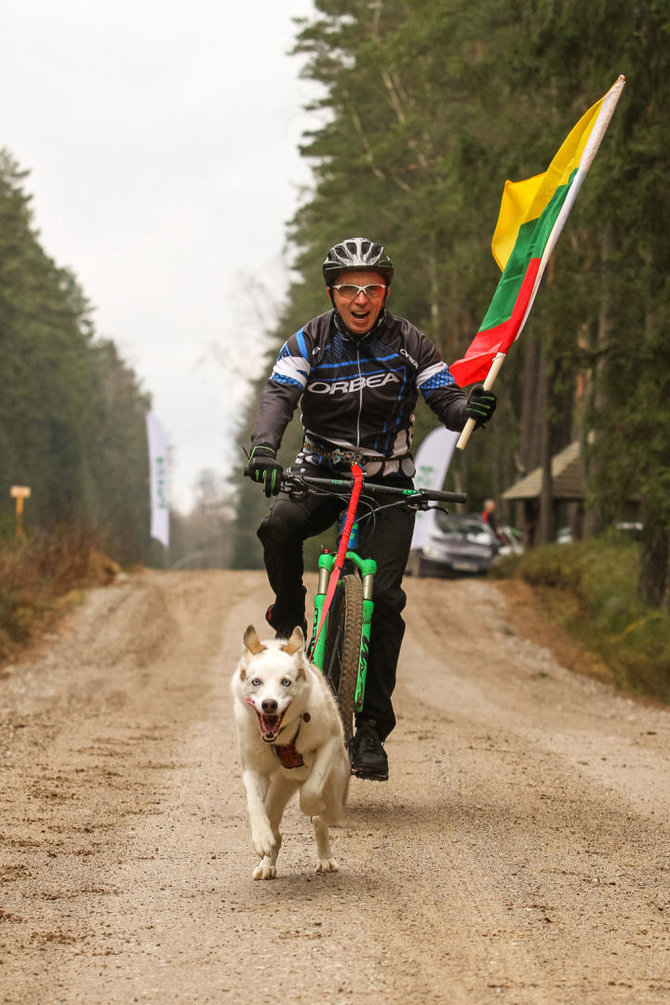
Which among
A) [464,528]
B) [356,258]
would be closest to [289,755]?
[356,258]

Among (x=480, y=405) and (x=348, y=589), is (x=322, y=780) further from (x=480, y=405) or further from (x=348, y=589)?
(x=480, y=405)

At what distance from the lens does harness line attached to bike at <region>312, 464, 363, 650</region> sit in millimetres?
6355

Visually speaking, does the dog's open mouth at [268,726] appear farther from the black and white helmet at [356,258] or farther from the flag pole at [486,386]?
the black and white helmet at [356,258]

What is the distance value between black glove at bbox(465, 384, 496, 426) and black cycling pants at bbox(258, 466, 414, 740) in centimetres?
66

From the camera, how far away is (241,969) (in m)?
3.98

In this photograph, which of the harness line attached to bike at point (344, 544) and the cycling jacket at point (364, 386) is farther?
the cycling jacket at point (364, 386)

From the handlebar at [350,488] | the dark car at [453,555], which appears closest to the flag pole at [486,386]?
the handlebar at [350,488]

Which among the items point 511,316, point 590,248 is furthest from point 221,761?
point 590,248

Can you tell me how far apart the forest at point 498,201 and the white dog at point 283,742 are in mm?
11381

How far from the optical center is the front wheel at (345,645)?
627cm

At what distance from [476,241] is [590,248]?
4724 millimetres

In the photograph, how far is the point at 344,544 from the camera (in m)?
6.41

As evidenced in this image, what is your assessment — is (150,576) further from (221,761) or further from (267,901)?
(267,901)

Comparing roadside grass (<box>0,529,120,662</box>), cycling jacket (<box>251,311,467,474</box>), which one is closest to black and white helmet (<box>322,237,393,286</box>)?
cycling jacket (<box>251,311,467,474</box>)
